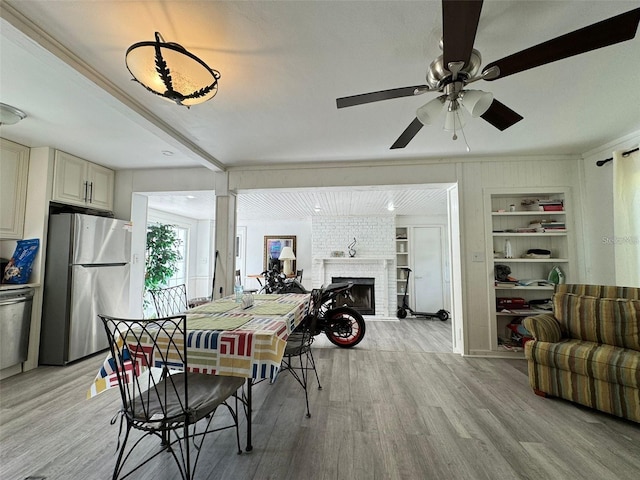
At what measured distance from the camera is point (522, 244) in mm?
3570

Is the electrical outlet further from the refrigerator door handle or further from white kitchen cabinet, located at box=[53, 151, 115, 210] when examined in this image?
white kitchen cabinet, located at box=[53, 151, 115, 210]

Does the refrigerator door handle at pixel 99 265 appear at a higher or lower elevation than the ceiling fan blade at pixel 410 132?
lower

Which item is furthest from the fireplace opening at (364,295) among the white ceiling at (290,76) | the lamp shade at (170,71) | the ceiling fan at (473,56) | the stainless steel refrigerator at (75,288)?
the lamp shade at (170,71)

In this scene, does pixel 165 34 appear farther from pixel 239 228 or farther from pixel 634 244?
pixel 239 228

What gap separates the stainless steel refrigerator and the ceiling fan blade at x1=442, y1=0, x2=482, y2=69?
3.81m

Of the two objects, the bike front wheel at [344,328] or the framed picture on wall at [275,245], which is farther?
the framed picture on wall at [275,245]

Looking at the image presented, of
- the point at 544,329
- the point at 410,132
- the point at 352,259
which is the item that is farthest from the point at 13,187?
the point at 544,329

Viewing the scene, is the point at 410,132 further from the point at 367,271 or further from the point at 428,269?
the point at 428,269

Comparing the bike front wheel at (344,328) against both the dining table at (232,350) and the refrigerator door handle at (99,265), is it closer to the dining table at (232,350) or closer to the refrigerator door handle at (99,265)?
the dining table at (232,350)

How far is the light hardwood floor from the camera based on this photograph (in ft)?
5.01

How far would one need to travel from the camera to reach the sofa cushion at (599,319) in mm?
2160

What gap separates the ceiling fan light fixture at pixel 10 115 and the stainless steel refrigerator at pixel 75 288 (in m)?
1.02

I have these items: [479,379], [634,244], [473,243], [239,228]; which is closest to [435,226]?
[473,243]

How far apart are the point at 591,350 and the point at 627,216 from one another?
4.97ft
